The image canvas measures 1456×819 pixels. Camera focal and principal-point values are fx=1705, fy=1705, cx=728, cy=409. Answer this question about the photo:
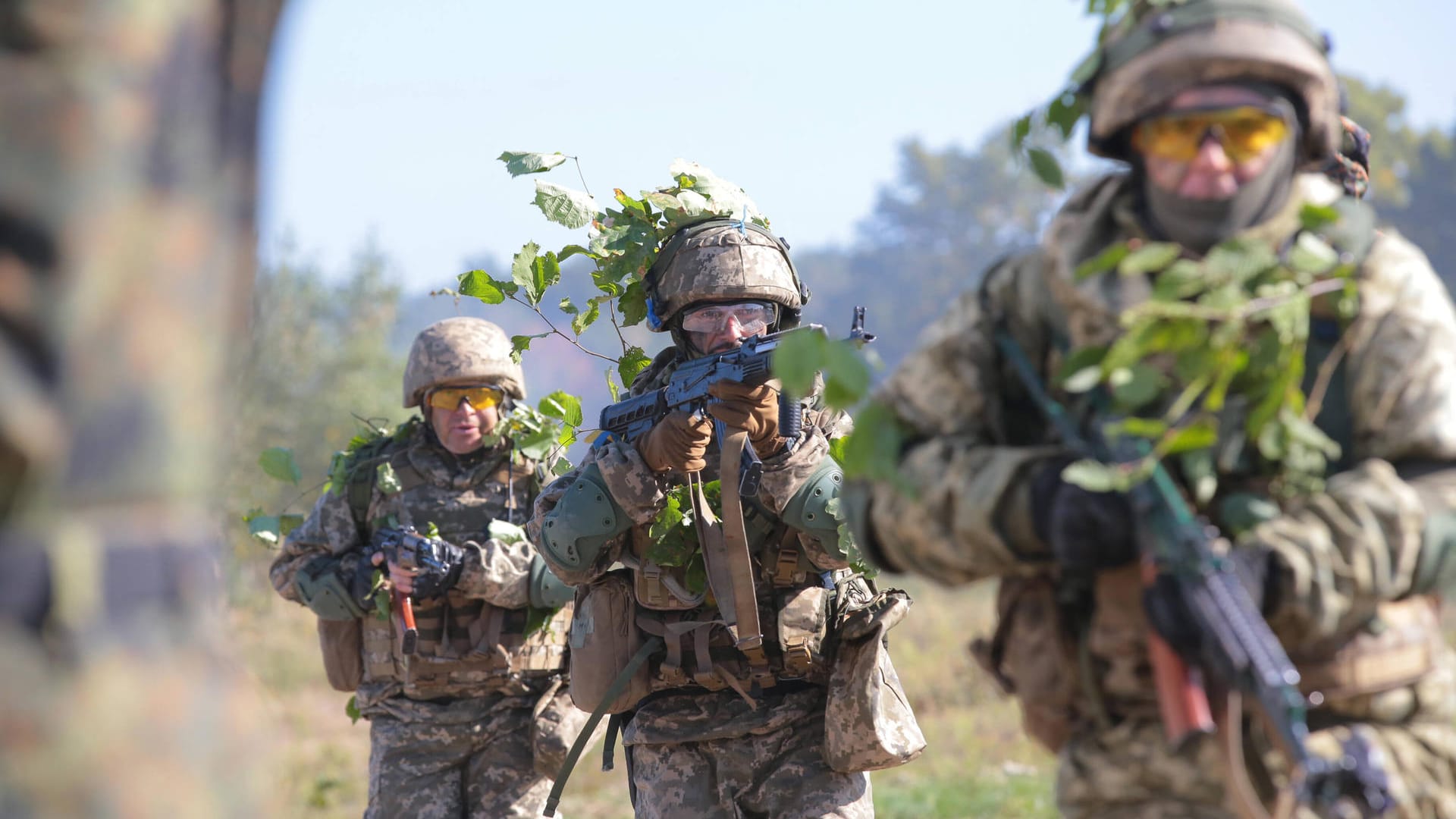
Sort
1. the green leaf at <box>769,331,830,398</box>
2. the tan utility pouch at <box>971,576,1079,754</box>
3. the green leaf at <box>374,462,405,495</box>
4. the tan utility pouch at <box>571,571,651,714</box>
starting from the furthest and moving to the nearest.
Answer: the green leaf at <box>374,462,405,495</box> < the tan utility pouch at <box>571,571,651,714</box> < the tan utility pouch at <box>971,576,1079,754</box> < the green leaf at <box>769,331,830,398</box>

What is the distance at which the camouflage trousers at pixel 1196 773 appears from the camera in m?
3.35

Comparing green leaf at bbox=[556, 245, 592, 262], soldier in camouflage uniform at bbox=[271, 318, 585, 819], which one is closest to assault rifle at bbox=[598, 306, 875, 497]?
green leaf at bbox=[556, 245, 592, 262]

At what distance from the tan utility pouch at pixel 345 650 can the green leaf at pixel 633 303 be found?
6.83ft

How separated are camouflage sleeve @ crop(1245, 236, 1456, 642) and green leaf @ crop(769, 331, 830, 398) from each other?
3.01 feet

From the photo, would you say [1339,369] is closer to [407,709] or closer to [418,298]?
[407,709]

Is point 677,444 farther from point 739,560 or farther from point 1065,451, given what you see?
point 1065,451

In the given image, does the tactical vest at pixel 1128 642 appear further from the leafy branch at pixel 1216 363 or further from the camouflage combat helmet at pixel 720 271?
the camouflage combat helmet at pixel 720 271

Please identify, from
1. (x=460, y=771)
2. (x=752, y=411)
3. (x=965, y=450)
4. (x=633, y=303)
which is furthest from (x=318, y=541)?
(x=965, y=450)

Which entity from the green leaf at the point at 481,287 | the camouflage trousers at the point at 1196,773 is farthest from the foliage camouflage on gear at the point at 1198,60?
the green leaf at the point at 481,287

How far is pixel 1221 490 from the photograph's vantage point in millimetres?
3502

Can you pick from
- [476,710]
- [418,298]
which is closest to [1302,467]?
[476,710]

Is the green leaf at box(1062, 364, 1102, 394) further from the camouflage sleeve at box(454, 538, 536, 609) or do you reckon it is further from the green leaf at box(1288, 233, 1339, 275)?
the camouflage sleeve at box(454, 538, 536, 609)

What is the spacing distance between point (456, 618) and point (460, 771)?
0.64m

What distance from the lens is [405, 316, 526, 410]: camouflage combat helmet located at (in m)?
7.37
